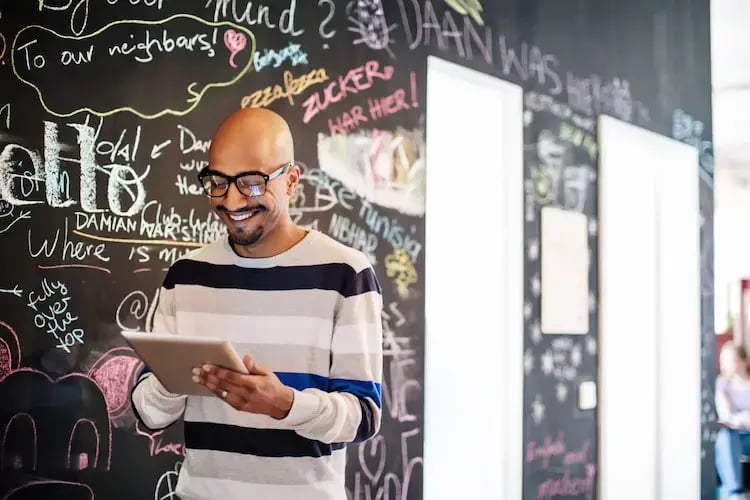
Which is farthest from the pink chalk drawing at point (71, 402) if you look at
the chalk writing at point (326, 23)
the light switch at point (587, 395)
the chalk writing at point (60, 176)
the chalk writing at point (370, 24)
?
the light switch at point (587, 395)

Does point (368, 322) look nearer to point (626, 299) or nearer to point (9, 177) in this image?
point (9, 177)

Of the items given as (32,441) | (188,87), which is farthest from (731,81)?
(32,441)

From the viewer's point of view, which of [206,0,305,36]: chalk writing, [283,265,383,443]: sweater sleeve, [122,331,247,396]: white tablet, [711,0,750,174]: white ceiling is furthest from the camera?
[711,0,750,174]: white ceiling

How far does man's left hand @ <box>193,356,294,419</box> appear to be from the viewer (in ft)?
4.93

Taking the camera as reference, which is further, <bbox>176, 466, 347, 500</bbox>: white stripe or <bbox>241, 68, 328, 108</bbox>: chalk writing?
<bbox>241, 68, 328, 108</bbox>: chalk writing

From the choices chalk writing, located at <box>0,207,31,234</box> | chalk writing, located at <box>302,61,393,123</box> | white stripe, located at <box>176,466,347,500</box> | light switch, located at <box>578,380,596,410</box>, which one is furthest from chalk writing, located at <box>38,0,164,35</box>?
light switch, located at <box>578,380,596,410</box>

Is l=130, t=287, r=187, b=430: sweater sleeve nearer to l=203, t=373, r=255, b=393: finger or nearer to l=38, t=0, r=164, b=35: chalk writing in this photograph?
l=203, t=373, r=255, b=393: finger

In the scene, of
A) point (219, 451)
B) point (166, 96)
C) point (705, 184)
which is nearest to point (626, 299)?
point (705, 184)

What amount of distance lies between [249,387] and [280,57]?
4.41 feet

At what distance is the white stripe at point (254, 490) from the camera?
5.34 feet

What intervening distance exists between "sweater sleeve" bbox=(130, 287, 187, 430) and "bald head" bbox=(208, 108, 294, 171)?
0.33m

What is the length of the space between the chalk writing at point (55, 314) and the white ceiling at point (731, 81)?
3914mm

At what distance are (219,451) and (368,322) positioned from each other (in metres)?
0.39

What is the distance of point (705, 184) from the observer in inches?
184
